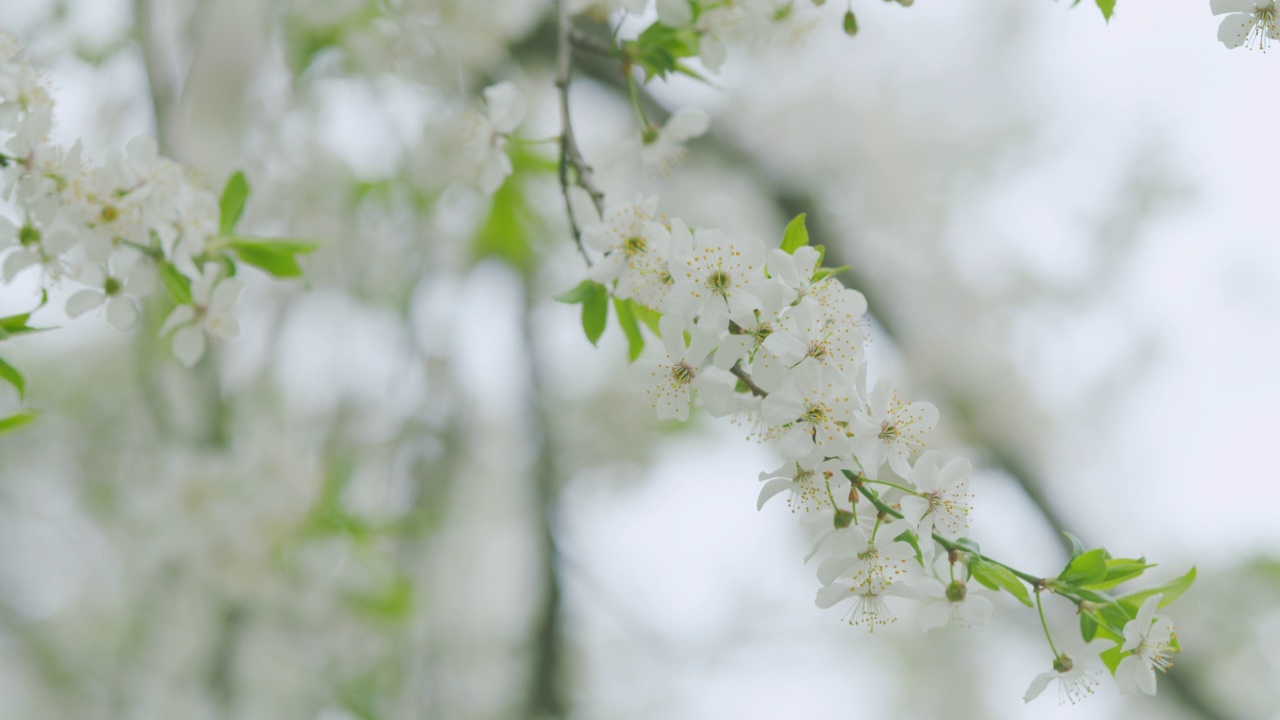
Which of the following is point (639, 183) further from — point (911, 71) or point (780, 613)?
point (780, 613)

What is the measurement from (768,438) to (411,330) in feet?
5.98

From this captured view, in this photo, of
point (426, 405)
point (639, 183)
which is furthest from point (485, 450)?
point (639, 183)

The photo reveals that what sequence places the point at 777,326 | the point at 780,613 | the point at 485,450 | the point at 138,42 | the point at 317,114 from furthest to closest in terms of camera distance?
the point at 780,613 → the point at 485,450 → the point at 317,114 → the point at 138,42 → the point at 777,326

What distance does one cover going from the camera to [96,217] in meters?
0.89

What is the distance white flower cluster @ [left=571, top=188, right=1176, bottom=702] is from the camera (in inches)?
28.1

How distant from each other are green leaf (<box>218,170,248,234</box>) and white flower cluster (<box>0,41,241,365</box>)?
0.03m

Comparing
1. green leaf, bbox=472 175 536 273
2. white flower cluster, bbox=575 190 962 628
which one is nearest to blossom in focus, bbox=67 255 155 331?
white flower cluster, bbox=575 190 962 628

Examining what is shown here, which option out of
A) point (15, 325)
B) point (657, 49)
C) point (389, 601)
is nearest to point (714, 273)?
→ point (657, 49)

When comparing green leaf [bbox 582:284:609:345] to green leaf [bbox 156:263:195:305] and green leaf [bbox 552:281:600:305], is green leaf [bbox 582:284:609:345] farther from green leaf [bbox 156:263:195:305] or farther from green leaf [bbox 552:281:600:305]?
green leaf [bbox 156:263:195:305]

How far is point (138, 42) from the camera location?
1895mm

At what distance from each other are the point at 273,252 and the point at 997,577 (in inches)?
29.7

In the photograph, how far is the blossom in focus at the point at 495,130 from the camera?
1.03 meters

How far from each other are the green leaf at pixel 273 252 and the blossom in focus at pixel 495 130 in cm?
20

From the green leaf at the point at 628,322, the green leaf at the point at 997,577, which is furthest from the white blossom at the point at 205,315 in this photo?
the green leaf at the point at 997,577
